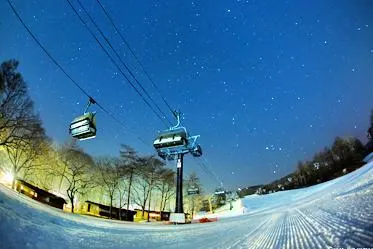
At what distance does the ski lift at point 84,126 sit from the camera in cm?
656

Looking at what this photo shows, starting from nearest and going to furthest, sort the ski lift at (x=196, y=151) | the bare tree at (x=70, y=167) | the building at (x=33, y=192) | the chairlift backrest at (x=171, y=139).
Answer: the building at (x=33, y=192) → the chairlift backrest at (x=171, y=139) → the ski lift at (x=196, y=151) → the bare tree at (x=70, y=167)

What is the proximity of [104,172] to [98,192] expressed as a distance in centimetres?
199

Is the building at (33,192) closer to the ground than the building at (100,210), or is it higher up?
higher up

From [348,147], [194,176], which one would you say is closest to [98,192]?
[194,176]

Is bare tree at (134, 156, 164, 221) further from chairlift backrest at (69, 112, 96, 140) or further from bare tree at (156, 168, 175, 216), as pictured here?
chairlift backrest at (69, 112, 96, 140)

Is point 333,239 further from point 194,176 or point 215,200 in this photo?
point 215,200

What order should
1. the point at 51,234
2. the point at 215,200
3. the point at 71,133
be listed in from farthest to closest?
the point at 215,200 → the point at 71,133 → the point at 51,234

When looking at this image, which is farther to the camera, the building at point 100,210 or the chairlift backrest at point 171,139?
the building at point 100,210

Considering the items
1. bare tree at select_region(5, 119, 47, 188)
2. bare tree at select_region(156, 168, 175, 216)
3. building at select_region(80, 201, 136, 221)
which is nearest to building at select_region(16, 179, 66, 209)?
bare tree at select_region(5, 119, 47, 188)

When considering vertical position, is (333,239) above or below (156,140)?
below

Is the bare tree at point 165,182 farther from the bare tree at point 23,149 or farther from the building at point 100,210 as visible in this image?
the bare tree at point 23,149

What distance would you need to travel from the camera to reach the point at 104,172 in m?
26.2

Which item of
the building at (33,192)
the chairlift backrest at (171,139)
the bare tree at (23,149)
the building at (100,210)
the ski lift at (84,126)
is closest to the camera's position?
the building at (33,192)

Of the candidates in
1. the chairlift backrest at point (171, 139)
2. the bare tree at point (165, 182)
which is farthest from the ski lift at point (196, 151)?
the bare tree at point (165, 182)
